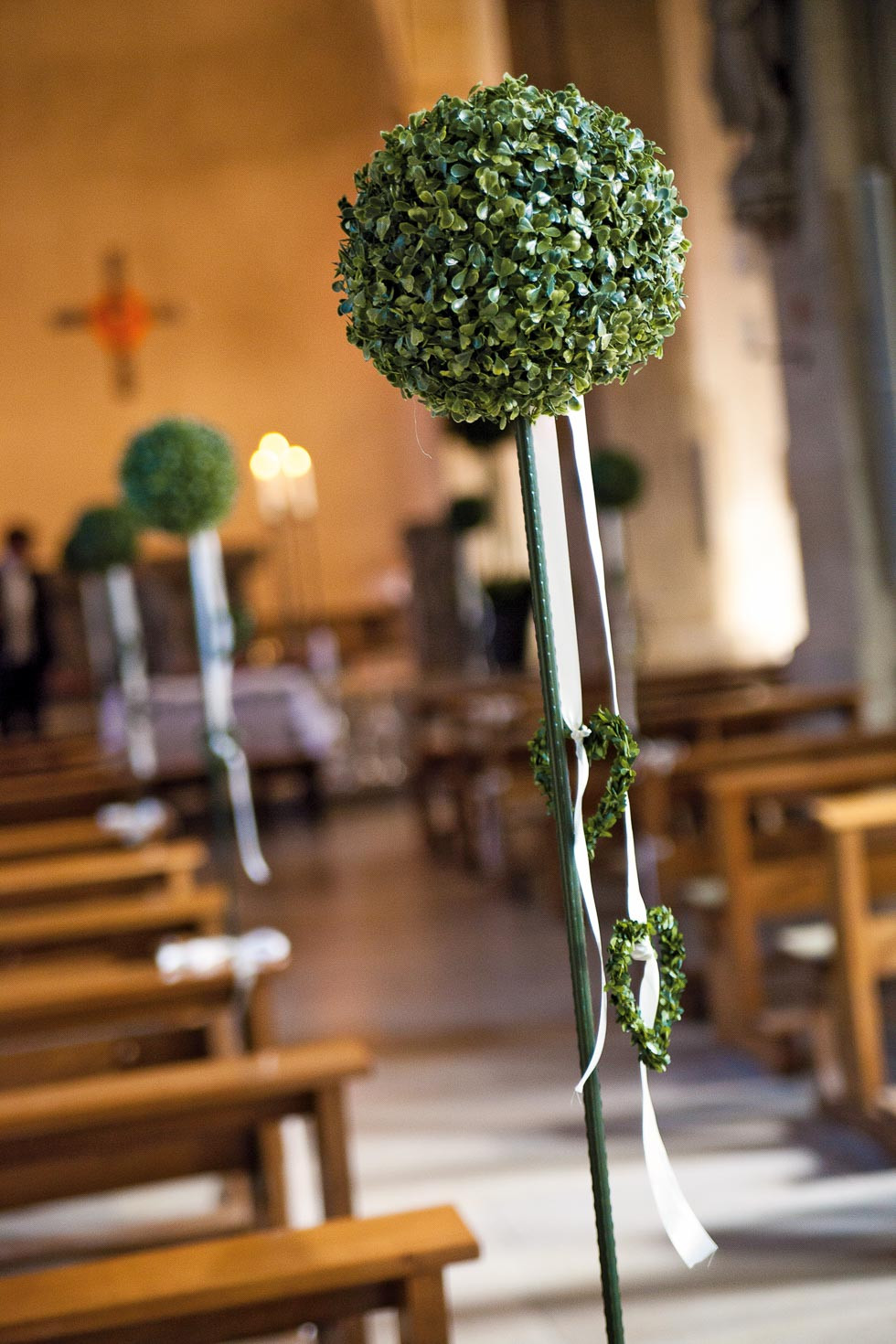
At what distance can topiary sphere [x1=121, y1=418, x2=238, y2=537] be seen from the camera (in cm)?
372

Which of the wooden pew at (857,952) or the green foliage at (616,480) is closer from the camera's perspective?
the wooden pew at (857,952)

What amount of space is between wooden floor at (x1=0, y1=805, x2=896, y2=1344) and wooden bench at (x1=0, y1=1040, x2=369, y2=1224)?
17.6 inches

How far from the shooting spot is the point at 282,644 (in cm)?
1307

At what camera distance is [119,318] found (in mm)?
14055

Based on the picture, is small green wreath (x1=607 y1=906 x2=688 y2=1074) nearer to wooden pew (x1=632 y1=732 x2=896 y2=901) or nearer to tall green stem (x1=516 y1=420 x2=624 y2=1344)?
tall green stem (x1=516 y1=420 x2=624 y2=1344)

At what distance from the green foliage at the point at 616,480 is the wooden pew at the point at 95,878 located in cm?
285

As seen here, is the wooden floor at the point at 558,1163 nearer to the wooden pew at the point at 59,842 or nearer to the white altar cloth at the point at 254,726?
the wooden pew at the point at 59,842

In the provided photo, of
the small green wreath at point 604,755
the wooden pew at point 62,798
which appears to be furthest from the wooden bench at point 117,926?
the small green wreath at point 604,755

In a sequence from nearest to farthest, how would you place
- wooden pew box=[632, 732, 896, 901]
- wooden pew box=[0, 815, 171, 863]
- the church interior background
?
the church interior background
wooden pew box=[0, 815, 171, 863]
wooden pew box=[632, 732, 896, 901]

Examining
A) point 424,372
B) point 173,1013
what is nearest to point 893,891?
point 173,1013

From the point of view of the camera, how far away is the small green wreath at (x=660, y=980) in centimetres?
133

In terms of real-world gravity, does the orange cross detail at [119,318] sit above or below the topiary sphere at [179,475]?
above

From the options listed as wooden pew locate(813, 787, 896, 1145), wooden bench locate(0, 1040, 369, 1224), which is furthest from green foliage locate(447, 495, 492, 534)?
wooden bench locate(0, 1040, 369, 1224)

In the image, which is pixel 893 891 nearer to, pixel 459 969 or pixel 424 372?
pixel 459 969
